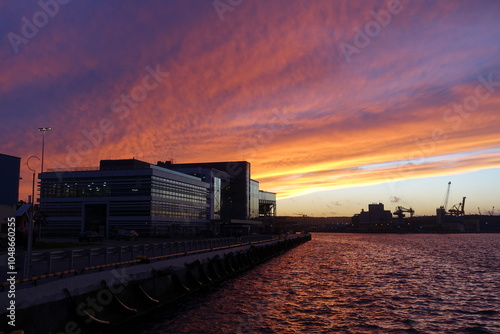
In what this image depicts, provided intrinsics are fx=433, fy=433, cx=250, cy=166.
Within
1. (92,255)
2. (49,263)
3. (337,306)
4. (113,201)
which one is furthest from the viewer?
(113,201)

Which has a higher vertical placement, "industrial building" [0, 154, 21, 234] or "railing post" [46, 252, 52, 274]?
"industrial building" [0, 154, 21, 234]

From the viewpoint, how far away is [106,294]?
23.3 meters

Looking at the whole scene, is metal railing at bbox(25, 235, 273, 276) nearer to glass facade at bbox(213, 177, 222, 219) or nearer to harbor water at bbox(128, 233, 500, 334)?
harbor water at bbox(128, 233, 500, 334)

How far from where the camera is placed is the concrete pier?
17453mm

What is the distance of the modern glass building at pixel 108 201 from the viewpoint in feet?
368

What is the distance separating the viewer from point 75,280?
20656 millimetres

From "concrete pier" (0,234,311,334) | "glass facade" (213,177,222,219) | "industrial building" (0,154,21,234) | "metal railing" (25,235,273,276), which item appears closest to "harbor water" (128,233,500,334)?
"concrete pier" (0,234,311,334)

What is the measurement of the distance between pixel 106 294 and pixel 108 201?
96.1 metres

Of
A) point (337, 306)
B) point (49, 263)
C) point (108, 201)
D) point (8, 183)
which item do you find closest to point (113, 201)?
point (108, 201)

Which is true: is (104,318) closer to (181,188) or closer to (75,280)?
(75,280)

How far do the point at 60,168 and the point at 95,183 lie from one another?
1584cm

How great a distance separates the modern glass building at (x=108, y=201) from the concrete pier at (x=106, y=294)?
245 feet

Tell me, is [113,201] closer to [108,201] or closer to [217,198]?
[108,201]

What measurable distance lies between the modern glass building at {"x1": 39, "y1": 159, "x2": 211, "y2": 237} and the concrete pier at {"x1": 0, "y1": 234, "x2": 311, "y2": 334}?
7478 centimetres
